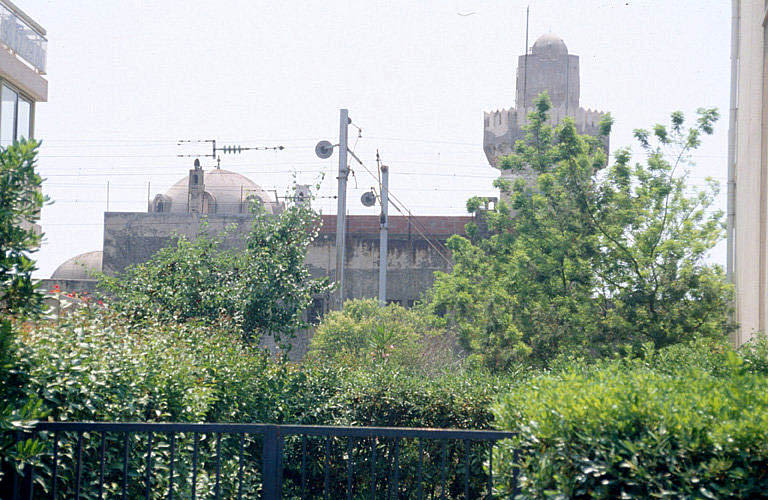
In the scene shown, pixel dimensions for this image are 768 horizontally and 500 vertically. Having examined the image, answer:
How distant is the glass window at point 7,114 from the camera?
18375mm

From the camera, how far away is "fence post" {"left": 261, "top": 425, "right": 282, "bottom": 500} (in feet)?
15.3

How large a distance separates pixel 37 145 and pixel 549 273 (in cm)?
1218

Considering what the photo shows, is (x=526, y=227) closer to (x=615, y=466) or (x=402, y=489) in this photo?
(x=402, y=489)

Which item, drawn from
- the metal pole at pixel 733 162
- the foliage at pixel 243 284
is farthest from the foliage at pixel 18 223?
the metal pole at pixel 733 162

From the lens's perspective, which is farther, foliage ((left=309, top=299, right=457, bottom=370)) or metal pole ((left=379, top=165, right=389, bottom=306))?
metal pole ((left=379, top=165, right=389, bottom=306))

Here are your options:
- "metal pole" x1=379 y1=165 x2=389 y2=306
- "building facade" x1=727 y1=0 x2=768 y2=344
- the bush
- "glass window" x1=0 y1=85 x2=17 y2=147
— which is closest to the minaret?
"metal pole" x1=379 y1=165 x2=389 y2=306

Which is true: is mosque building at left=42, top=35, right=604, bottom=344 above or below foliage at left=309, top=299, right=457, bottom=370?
above

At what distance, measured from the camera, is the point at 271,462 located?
15.3 ft

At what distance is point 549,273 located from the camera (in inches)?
625

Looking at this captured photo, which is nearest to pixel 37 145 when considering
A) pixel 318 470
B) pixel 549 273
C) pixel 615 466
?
pixel 615 466

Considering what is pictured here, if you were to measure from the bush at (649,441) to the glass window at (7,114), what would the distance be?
1767cm

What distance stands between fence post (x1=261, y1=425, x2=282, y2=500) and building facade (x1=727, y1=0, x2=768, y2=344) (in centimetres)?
801

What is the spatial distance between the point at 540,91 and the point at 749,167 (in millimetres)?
31708

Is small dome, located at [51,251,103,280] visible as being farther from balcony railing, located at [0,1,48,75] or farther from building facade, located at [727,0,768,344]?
building facade, located at [727,0,768,344]
